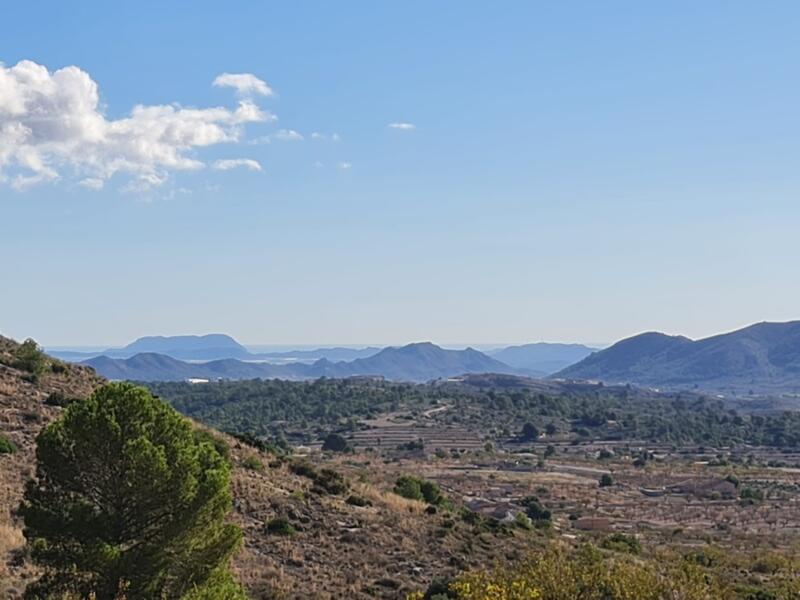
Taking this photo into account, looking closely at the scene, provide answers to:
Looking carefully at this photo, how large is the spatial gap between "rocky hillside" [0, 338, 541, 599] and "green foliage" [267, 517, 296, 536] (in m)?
0.17

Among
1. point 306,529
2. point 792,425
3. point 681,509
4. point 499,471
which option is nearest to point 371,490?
point 306,529

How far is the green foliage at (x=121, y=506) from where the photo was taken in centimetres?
1267

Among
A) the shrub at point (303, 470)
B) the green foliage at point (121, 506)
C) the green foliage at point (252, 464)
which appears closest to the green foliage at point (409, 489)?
the shrub at point (303, 470)

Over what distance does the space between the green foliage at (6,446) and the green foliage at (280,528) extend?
Result: 813cm

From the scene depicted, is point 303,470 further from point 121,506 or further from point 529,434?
point 529,434

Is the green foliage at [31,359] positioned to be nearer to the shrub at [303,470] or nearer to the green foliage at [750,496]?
the shrub at [303,470]

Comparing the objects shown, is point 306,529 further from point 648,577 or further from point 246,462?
point 648,577

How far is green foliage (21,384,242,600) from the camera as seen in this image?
12.7 metres

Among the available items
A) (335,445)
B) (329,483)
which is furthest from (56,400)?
(335,445)

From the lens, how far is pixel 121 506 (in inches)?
511

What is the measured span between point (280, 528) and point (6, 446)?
8.70m

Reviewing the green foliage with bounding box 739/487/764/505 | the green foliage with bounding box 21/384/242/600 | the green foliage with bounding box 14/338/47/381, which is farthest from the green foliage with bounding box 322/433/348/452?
the green foliage with bounding box 21/384/242/600

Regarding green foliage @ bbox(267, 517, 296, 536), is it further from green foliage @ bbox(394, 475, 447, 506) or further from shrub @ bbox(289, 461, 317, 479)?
green foliage @ bbox(394, 475, 447, 506)

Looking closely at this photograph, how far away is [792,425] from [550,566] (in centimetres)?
13942
